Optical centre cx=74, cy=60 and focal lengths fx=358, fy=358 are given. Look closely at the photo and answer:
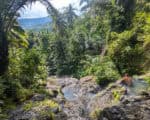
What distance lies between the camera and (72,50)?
1468 inches

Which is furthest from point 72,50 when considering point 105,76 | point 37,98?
point 37,98

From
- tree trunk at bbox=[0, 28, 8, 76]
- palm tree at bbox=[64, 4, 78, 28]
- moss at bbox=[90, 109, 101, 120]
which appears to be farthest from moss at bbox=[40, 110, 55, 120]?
palm tree at bbox=[64, 4, 78, 28]

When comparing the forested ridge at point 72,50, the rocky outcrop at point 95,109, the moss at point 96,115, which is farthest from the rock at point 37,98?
the moss at point 96,115

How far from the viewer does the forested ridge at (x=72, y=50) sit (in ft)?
48.6

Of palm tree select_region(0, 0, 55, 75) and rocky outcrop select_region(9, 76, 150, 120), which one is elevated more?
palm tree select_region(0, 0, 55, 75)

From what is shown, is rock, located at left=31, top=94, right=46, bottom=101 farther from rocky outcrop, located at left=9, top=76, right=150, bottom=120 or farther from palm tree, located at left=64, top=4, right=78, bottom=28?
palm tree, located at left=64, top=4, right=78, bottom=28

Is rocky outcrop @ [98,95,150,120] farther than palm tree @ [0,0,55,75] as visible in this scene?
No

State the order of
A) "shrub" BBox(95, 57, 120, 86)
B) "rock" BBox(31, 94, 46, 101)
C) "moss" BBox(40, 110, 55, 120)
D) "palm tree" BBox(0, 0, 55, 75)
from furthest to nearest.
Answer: "shrub" BBox(95, 57, 120, 86)
"palm tree" BBox(0, 0, 55, 75)
"rock" BBox(31, 94, 46, 101)
"moss" BBox(40, 110, 55, 120)

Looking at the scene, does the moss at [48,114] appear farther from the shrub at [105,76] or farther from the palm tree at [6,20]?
the shrub at [105,76]

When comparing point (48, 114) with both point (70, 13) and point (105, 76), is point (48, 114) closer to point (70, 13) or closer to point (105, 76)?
point (105, 76)

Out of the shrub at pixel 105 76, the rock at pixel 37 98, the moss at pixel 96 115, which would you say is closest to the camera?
the moss at pixel 96 115

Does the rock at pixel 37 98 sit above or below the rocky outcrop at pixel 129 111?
below

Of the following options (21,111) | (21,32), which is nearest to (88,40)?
(21,32)

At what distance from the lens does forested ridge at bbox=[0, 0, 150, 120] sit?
1482 cm
